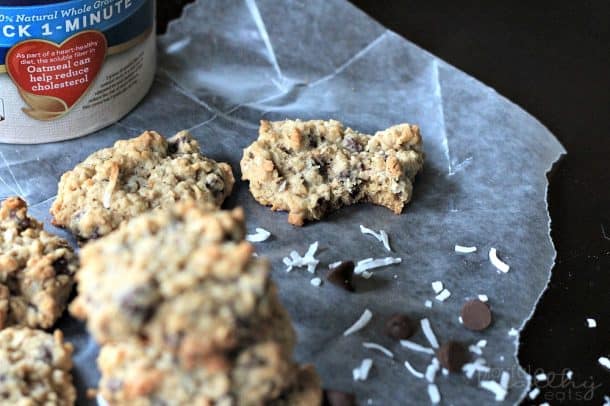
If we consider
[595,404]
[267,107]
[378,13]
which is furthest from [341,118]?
[595,404]

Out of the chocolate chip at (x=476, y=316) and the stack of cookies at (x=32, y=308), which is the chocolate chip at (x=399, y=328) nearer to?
the chocolate chip at (x=476, y=316)

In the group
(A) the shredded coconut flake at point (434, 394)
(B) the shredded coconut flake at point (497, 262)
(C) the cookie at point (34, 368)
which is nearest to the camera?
(C) the cookie at point (34, 368)

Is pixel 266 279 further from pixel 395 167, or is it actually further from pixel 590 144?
pixel 590 144

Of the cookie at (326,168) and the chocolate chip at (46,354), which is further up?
the cookie at (326,168)

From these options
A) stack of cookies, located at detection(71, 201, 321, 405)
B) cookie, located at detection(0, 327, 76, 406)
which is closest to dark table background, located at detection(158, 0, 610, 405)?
stack of cookies, located at detection(71, 201, 321, 405)

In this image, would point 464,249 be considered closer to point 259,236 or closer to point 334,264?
point 334,264

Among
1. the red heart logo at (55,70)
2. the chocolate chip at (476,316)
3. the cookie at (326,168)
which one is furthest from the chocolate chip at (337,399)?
the red heart logo at (55,70)
